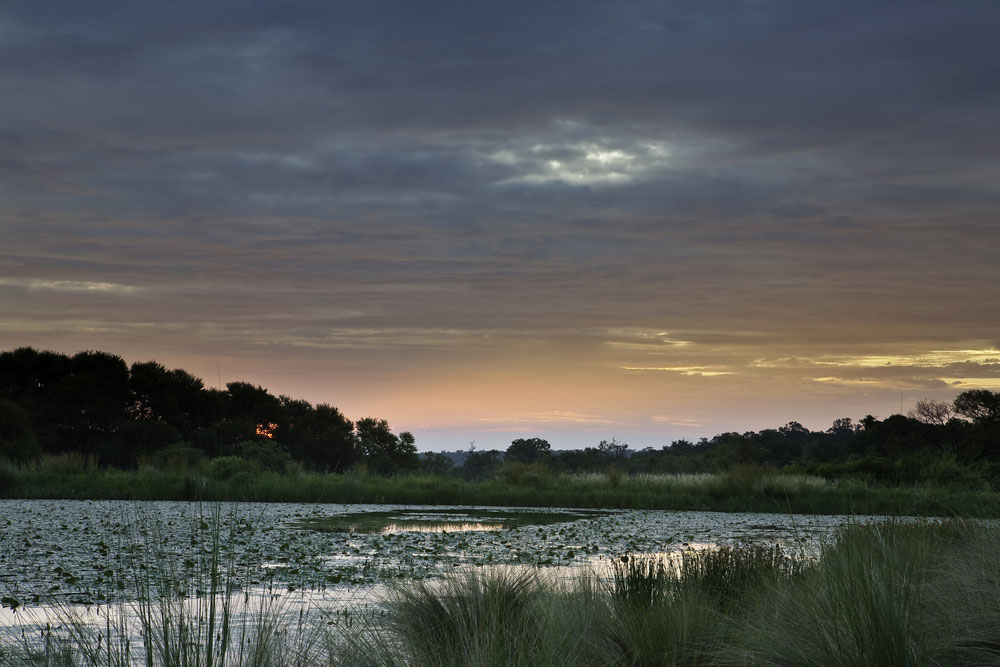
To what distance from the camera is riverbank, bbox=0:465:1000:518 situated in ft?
72.8

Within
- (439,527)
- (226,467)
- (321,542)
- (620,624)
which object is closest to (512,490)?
(439,527)

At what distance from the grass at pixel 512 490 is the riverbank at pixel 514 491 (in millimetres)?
25

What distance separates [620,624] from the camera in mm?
5910

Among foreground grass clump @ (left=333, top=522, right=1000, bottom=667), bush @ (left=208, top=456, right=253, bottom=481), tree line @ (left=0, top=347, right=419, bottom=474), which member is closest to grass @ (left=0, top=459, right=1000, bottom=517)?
bush @ (left=208, top=456, right=253, bottom=481)

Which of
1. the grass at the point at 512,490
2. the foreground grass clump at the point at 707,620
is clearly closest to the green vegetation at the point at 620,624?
the foreground grass clump at the point at 707,620

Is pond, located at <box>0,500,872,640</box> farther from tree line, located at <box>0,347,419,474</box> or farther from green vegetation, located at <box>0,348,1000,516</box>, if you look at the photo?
tree line, located at <box>0,347,419,474</box>

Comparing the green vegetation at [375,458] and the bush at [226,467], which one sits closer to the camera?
the green vegetation at [375,458]

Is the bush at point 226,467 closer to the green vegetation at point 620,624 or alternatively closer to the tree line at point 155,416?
the tree line at point 155,416

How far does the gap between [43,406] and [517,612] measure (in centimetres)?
4134

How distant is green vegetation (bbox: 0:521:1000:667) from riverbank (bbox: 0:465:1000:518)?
50.0 feet

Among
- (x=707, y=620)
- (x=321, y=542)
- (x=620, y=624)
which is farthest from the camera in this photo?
(x=321, y=542)

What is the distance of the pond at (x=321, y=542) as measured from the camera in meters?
8.53

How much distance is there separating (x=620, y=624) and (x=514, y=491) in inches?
721

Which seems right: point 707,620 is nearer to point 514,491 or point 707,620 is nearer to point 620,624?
point 620,624
